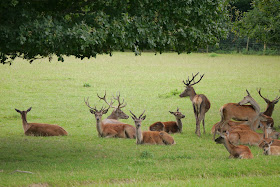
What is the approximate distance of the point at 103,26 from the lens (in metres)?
8.96

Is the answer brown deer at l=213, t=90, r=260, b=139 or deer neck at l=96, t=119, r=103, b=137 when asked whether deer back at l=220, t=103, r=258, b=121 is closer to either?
brown deer at l=213, t=90, r=260, b=139

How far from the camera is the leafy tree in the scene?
8.33 m

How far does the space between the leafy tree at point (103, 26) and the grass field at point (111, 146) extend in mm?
2117

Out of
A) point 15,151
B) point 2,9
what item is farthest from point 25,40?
point 15,151

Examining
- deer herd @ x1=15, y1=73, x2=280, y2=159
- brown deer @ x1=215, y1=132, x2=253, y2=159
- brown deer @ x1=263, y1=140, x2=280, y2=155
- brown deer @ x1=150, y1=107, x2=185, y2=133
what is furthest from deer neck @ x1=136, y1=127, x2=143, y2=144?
brown deer @ x1=263, y1=140, x2=280, y2=155

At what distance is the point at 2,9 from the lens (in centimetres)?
843

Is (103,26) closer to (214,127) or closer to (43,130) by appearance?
(43,130)

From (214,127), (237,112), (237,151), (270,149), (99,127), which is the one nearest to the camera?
(237,151)

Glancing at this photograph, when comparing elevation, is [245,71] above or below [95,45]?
below

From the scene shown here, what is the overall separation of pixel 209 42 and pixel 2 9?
4270 mm

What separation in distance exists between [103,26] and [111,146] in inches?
152

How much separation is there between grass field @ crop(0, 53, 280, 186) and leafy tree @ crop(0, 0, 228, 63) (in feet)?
6.94

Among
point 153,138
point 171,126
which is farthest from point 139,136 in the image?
point 171,126

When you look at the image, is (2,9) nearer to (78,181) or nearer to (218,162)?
(78,181)
